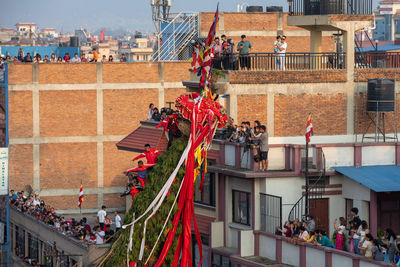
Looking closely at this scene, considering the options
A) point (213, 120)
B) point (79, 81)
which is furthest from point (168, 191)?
point (79, 81)

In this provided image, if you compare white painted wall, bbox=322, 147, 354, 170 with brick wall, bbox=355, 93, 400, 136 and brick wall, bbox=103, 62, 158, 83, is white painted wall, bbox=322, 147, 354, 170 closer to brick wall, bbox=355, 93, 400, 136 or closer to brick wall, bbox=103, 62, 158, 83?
brick wall, bbox=355, 93, 400, 136

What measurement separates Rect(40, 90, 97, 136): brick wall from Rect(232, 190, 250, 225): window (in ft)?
110

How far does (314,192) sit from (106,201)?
36907 millimetres

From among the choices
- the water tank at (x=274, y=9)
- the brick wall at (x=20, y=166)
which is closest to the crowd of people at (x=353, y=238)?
the brick wall at (x=20, y=166)

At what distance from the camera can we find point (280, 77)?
48.0 meters

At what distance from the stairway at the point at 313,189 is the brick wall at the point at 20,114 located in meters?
37.0

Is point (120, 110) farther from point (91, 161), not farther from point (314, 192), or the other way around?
point (314, 192)

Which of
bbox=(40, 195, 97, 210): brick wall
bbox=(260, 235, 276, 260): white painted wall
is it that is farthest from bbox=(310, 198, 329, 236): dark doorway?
bbox=(40, 195, 97, 210): brick wall

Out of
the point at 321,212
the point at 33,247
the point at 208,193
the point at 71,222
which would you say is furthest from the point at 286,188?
the point at 33,247

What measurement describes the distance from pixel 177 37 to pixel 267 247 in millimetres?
48296

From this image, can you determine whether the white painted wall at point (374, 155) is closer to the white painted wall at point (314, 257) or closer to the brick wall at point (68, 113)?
the white painted wall at point (314, 257)

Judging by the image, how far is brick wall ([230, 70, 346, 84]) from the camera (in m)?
47.7

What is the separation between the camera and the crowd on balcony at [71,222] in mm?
49625

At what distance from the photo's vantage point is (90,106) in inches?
3056
